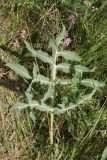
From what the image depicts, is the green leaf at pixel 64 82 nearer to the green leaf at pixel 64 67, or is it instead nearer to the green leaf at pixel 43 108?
the green leaf at pixel 64 67

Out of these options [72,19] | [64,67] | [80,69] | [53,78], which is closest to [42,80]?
[53,78]

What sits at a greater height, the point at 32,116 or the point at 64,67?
the point at 64,67

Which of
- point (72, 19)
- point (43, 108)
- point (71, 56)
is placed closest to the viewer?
point (43, 108)

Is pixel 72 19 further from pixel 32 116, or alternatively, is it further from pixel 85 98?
pixel 32 116

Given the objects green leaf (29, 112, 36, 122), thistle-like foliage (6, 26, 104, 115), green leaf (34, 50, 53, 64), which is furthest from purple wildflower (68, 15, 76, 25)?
green leaf (29, 112, 36, 122)

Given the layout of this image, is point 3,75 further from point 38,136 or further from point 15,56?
point 38,136

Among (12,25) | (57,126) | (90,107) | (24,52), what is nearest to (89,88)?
(90,107)

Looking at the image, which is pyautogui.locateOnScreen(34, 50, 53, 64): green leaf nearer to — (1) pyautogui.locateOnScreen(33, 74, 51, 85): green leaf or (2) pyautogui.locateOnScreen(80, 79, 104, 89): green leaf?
(1) pyautogui.locateOnScreen(33, 74, 51, 85): green leaf

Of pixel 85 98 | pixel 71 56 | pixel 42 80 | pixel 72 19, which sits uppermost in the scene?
pixel 72 19
